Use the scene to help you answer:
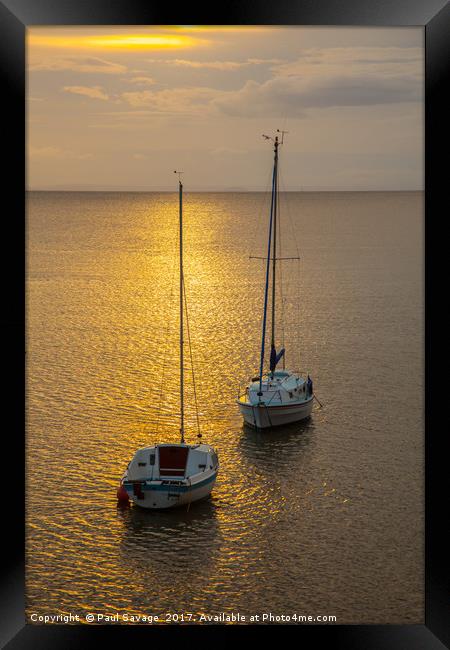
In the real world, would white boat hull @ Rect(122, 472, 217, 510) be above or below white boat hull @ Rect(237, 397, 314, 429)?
below

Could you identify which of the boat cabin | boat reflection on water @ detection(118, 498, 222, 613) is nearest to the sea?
boat reflection on water @ detection(118, 498, 222, 613)

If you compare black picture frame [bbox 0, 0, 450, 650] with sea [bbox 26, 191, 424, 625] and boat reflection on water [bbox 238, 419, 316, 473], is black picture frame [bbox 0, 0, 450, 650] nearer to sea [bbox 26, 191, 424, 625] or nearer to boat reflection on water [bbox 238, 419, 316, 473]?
sea [bbox 26, 191, 424, 625]

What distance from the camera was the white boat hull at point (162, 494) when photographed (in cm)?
1741

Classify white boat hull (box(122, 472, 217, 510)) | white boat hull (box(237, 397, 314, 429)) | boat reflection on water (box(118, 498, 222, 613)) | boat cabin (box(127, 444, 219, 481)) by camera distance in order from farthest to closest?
white boat hull (box(237, 397, 314, 429)), boat cabin (box(127, 444, 219, 481)), white boat hull (box(122, 472, 217, 510)), boat reflection on water (box(118, 498, 222, 613))

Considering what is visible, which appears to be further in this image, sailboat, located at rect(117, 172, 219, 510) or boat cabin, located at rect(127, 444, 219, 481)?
boat cabin, located at rect(127, 444, 219, 481)

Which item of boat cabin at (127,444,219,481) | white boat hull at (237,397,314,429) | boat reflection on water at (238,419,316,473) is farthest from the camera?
white boat hull at (237,397,314,429)

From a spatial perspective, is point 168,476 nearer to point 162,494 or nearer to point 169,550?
point 162,494

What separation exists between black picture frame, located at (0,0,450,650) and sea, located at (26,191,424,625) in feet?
10.8

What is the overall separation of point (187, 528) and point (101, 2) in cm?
1227

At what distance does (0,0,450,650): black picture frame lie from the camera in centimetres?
628
